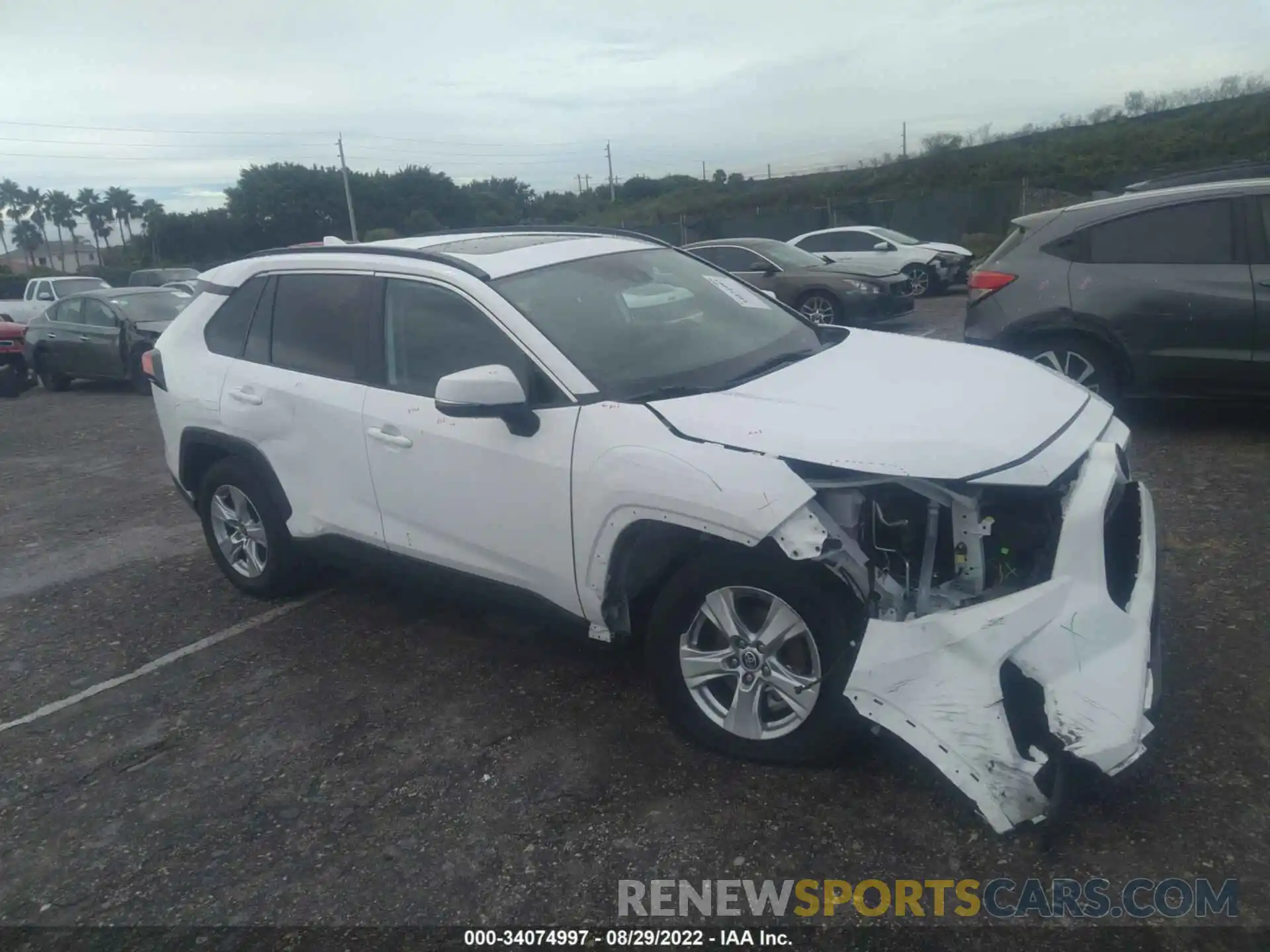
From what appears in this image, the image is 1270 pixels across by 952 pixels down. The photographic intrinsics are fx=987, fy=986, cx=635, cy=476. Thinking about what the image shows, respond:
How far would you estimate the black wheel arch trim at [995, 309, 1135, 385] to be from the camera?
6.52 m

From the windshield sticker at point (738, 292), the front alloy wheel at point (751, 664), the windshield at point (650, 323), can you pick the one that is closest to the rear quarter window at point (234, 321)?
the windshield at point (650, 323)

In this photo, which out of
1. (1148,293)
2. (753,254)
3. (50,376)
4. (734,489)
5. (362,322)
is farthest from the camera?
(50,376)

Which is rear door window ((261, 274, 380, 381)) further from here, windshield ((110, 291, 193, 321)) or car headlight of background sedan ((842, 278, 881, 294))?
windshield ((110, 291, 193, 321))

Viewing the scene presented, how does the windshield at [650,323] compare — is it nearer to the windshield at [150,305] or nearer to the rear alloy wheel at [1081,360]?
the rear alloy wheel at [1081,360]

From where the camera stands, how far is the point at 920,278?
17.2 m

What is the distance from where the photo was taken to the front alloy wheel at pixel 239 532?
5.06 meters

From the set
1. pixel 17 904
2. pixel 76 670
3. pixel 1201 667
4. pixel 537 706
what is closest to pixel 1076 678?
pixel 1201 667

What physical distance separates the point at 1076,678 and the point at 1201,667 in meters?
1.38

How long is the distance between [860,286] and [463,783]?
34.9 feet

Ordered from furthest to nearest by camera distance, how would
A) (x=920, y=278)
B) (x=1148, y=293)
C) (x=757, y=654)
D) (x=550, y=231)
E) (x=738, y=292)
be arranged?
(x=920, y=278)
(x=1148, y=293)
(x=550, y=231)
(x=738, y=292)
(x=757, y=654)

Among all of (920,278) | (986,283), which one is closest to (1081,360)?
(986,283)

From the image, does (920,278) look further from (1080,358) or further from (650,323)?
(650,323)

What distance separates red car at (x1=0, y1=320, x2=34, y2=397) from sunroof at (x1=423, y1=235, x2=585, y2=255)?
41.0ft

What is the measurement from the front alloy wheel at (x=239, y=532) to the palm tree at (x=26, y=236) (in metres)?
106
